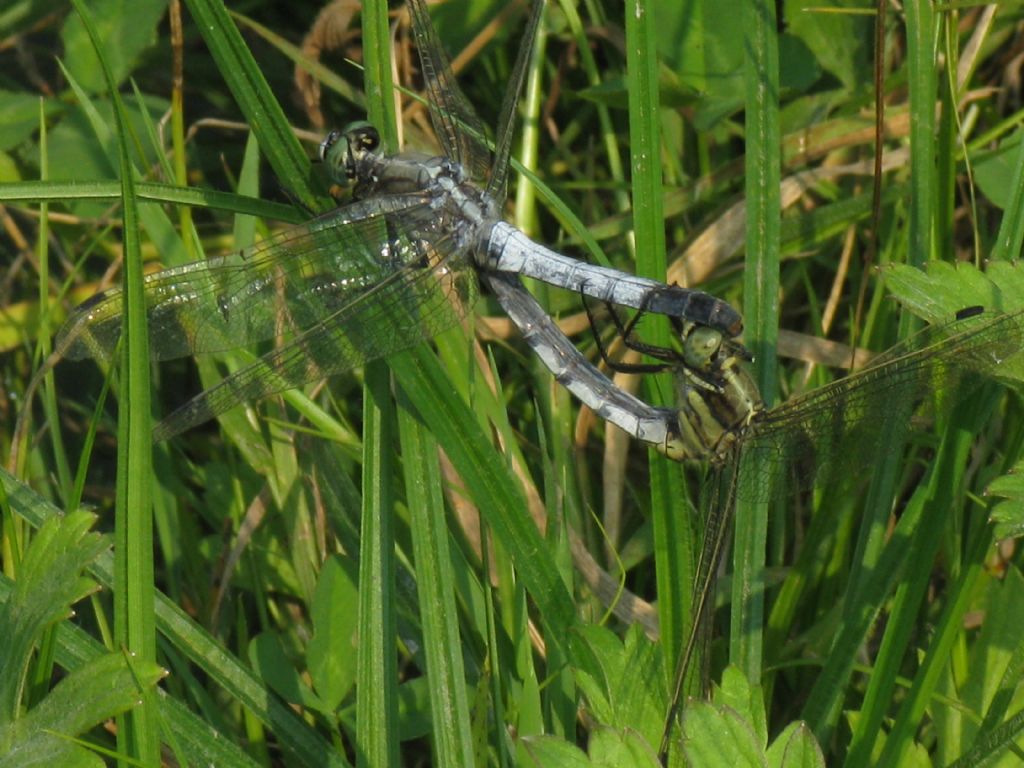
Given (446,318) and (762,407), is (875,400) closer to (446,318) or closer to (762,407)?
(762,407)

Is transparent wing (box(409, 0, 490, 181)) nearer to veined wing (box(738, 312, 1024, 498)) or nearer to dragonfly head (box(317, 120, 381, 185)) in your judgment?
dragonfly head (box(317, 120, 381, 185))

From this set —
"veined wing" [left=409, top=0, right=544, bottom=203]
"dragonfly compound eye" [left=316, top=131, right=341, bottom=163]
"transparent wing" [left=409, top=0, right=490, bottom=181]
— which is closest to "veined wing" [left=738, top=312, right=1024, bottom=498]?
"veined wing" [left=409, top=0, right=544, bottom=203]

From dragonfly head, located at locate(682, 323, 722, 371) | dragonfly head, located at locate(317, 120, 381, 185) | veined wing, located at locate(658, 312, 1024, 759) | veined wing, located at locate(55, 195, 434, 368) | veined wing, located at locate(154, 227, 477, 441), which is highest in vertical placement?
dragonfly head, located at locate(317, 120, 381, 185)

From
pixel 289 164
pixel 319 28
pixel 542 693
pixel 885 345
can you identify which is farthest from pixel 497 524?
pixel 319 28

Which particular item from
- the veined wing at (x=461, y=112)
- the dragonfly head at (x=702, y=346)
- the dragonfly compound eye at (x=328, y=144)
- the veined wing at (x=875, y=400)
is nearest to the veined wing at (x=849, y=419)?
the veined wing at (x=875, y=400)

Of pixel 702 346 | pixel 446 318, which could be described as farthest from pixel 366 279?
pixel 702 346

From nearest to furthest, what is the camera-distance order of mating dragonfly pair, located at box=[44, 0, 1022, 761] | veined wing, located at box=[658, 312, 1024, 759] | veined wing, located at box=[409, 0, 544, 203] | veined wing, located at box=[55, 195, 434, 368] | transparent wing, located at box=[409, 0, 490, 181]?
veined wing, located at box=[658, 312, 1024, 759] → mating dragonfly pair, located at box=[44, 0, 1022, 761] → veined wing, located at box=[55, 195, 434, 368] → veined wing, located at box=[409, 0, 544, 203] → transparent wing, located at box=[409, 0, 490, 181]

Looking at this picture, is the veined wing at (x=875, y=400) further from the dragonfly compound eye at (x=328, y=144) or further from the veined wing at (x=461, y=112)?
the dragonfly compound eye at (x=328, y=144)
